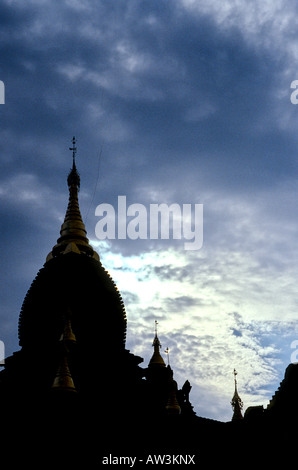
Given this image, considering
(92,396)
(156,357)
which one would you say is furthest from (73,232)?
(92,396)

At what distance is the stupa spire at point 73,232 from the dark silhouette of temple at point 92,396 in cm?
10

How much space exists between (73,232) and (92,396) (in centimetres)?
1487

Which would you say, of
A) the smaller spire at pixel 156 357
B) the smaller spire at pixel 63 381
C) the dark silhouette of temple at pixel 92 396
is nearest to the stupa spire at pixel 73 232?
the dark silhouette of temple at pixel 92 396

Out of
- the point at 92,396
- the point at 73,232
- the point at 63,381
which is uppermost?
the point at 73,232

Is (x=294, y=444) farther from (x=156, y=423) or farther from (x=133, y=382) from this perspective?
(x=133, y=382)

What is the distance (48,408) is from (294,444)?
37.1 feet

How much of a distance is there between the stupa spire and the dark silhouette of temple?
4.1 inches

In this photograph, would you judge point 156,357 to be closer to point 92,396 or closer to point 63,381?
point 92,396

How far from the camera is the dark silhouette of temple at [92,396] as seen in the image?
2855 centimetres

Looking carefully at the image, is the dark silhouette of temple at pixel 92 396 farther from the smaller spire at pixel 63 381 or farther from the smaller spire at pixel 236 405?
the smaller spire at pixel 236 405

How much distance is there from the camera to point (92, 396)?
35969mm

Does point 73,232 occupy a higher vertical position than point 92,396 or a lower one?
higher

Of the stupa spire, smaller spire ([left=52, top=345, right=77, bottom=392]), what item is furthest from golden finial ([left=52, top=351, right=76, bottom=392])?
the stupa spire
